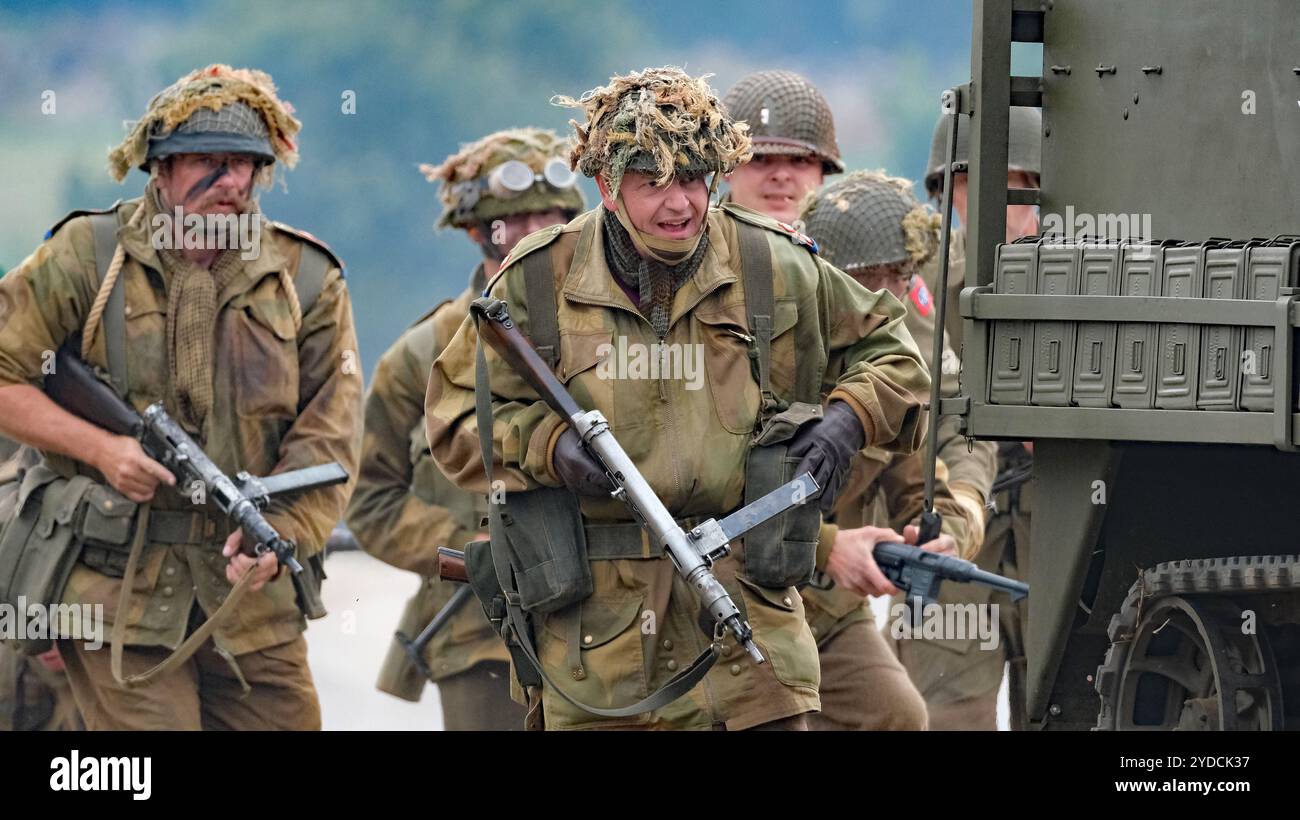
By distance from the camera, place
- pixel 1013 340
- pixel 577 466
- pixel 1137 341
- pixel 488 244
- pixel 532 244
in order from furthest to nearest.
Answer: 1. pixel 488 244
2. pixel 532 244
3. pixel 577 466
4. pixel 1013 340
5. pixel 1137 341

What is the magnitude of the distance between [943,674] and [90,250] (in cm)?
348

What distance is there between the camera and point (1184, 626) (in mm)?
6934

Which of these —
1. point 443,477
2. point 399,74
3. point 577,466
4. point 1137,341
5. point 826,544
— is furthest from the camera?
point 399,74

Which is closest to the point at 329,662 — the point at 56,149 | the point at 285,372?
the point at 56,149

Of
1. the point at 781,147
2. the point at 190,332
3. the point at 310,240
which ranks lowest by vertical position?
the point at 190,332

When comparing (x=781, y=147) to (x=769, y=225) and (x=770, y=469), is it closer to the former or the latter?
(x=769, y=225)

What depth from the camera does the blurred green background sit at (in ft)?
60.0

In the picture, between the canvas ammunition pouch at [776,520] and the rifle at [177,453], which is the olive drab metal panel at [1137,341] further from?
the rifle at [177,453]

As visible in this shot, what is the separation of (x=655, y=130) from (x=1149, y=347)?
1.34 m

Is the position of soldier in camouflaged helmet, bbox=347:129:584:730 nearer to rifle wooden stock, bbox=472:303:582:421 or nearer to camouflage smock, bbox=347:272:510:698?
camouflage smock, bbox=347:272:510:698

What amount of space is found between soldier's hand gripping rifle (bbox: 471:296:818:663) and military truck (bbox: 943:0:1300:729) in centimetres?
55

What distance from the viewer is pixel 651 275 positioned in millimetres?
6969

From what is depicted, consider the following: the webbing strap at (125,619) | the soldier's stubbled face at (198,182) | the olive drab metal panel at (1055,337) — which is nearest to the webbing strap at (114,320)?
the soldier's stubbled face at (198,182)

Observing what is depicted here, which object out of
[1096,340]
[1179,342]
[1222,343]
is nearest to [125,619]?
[1096,340]
